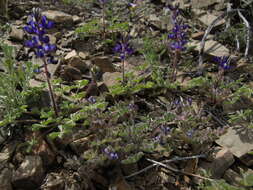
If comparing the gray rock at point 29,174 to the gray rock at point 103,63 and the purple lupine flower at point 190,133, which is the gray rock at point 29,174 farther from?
the gray rock at point 103,63

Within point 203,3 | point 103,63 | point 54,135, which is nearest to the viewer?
point 54,135

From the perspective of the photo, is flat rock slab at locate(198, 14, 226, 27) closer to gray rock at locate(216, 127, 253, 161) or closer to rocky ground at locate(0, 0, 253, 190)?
rocky ground at locate(0, 0, 253, 190)

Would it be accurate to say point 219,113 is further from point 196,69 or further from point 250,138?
point 196,69

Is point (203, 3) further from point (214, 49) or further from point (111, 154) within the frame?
point (111, 154)

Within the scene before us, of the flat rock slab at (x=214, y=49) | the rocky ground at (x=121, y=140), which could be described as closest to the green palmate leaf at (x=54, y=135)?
the rocky ground at (x=121, y=140)

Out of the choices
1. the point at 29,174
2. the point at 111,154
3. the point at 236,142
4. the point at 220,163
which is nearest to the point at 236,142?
the point at 236,142

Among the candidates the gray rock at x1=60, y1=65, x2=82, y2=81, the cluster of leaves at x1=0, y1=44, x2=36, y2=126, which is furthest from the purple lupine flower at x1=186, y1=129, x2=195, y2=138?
the cluster of leaves at x1=0, y1=44, x2=36, y2=126

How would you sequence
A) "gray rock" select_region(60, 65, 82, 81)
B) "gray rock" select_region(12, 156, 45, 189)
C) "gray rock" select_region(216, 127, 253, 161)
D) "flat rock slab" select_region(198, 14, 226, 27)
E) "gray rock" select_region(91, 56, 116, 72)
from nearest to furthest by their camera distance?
"gray rock" select_region(12, 156, 45, 189) → "gray rock" select_region(216, 127, 253, 161) → "gray rock" select_region(60, 65, 82, 81) → "gray rock" select_region(91, 56, 116, 72) → "flat rock slab" select_region(198, 14, 226, 27)
